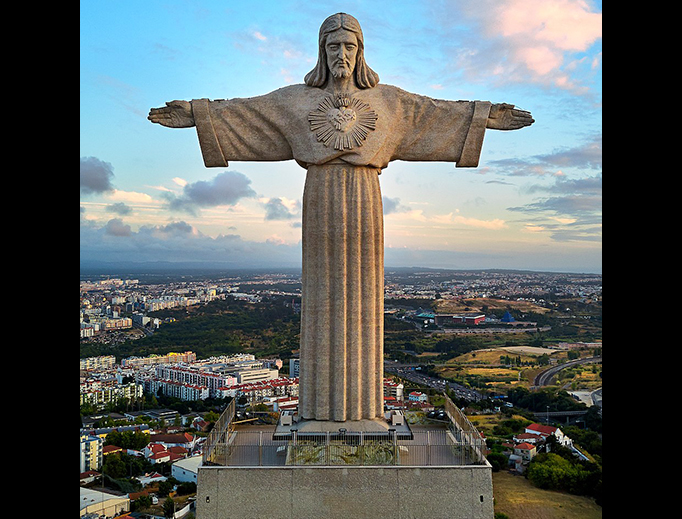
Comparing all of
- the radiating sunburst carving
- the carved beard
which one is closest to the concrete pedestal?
the radiating sunburst carving

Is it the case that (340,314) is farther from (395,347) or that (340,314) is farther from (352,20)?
(395,347)

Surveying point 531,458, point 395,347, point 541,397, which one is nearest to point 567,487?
point 531,458

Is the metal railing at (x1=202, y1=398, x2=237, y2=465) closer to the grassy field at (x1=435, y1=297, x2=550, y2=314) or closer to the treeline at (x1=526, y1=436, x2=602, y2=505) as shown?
the grassy field at (x1=435, y1=297, x2=550, y2=314)

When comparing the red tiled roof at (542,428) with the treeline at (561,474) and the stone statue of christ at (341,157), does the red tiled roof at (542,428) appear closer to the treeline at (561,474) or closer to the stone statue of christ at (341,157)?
the treeline at (561,474)

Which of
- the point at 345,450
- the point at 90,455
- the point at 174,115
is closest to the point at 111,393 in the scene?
the point at 90,455

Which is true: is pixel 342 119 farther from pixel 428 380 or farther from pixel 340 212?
pixel 428 380
